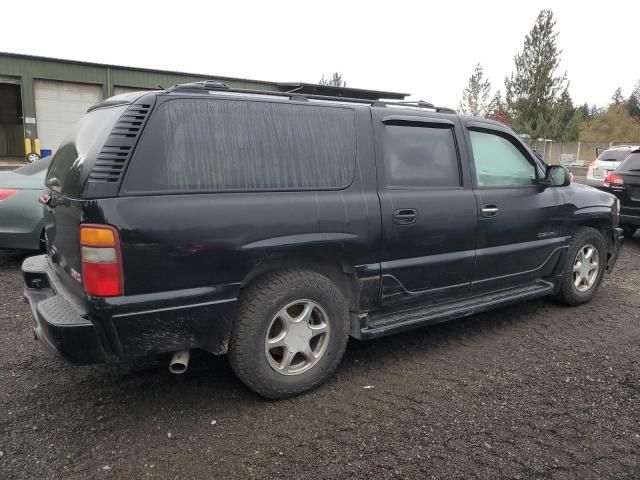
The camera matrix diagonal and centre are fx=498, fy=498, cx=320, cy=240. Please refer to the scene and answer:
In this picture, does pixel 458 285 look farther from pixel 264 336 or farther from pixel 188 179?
pixel 188 179

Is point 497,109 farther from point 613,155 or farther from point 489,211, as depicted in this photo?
point 489,211

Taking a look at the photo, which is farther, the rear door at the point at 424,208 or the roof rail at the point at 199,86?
the rear door at the point at 424,208

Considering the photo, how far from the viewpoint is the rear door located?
10.9 ft

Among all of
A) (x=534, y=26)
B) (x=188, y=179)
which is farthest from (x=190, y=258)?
(x=534, y=26)

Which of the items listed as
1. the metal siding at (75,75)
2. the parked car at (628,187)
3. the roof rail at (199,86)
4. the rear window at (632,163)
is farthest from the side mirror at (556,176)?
the metal siding at (75,75)

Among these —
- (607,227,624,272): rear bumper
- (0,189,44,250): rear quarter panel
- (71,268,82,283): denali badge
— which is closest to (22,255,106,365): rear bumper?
(71,268,82,283): denali badge

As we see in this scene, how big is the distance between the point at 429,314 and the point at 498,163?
56.7 inches

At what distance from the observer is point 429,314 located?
142 inches

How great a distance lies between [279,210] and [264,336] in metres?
0.73

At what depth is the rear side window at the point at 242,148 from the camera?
2584mm

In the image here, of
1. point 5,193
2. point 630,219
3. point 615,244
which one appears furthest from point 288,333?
point 630,219

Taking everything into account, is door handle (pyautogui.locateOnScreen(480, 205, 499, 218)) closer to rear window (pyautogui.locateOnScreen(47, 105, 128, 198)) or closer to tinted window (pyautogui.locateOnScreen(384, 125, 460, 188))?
tinted window (pyautogui.locateOnScreen(384, 125, 460, 188))

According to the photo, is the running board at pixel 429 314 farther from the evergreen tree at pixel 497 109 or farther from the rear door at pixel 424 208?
the evergreen tree at pixel 497 109

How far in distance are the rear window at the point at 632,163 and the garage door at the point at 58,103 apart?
16348mm
